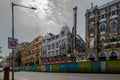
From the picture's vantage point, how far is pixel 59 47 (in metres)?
83.6

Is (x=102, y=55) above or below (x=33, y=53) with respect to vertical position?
below

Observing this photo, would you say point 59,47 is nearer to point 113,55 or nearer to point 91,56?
point 91,56

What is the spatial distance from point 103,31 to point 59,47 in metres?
25.5

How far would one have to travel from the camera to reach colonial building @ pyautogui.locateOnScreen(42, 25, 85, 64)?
78812 millimetres

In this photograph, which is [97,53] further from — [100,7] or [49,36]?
[49,36]

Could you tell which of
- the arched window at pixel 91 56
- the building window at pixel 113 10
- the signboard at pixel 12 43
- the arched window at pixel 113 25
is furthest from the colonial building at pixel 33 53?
the signboard at pixel 12 43

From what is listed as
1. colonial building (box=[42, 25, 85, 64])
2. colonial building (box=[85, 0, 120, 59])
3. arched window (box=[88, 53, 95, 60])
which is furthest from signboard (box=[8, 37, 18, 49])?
colonial building (box=[42, 25, 85, 64])

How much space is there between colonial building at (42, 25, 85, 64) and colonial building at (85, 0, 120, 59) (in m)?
11.7

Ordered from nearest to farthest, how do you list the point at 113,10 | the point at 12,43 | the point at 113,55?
1. the point at 12,43
2. the point at 113,55
3. the point at 113,10

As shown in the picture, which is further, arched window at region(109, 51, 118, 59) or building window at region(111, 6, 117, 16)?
building window at region(111, 6, 117, 16)

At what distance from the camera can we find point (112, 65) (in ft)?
126

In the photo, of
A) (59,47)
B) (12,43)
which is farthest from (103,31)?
(12,43)

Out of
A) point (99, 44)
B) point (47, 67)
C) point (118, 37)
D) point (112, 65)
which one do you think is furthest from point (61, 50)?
point (112, 65)

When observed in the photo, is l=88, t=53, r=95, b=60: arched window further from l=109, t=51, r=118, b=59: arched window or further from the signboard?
the signboard
